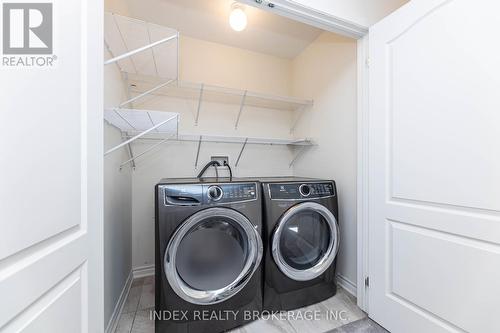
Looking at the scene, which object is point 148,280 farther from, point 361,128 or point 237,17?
point 237,17

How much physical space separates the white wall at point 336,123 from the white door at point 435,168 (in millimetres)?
293

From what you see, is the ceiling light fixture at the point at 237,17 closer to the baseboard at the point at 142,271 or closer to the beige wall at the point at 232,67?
the beige wall at the point at 232,67

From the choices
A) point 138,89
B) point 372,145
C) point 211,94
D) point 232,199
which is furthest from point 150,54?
point 372,145

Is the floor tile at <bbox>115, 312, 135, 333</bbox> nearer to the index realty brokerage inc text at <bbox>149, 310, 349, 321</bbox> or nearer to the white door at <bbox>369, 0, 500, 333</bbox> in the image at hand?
the index realty brokerage inc text at <bbox>149, 310, 349, 321</bbox>

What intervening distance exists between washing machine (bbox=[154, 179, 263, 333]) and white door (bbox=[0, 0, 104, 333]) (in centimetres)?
35

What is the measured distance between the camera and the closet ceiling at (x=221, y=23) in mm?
1658

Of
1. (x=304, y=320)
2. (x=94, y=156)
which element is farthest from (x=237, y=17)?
(x=304, y=320)

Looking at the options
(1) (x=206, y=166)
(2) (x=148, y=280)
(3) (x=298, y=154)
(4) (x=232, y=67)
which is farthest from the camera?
(3) (x=298, y=154)

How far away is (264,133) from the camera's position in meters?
2.38

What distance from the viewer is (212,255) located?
1.31m

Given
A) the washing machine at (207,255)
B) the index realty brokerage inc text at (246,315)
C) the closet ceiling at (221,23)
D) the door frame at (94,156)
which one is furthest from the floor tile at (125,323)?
the closet ceiling at (221,23)

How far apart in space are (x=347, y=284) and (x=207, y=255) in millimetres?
1247

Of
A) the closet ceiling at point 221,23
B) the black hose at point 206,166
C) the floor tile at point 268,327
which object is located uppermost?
the closet ceiling at point 221,23

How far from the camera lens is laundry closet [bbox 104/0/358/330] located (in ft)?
4.55
